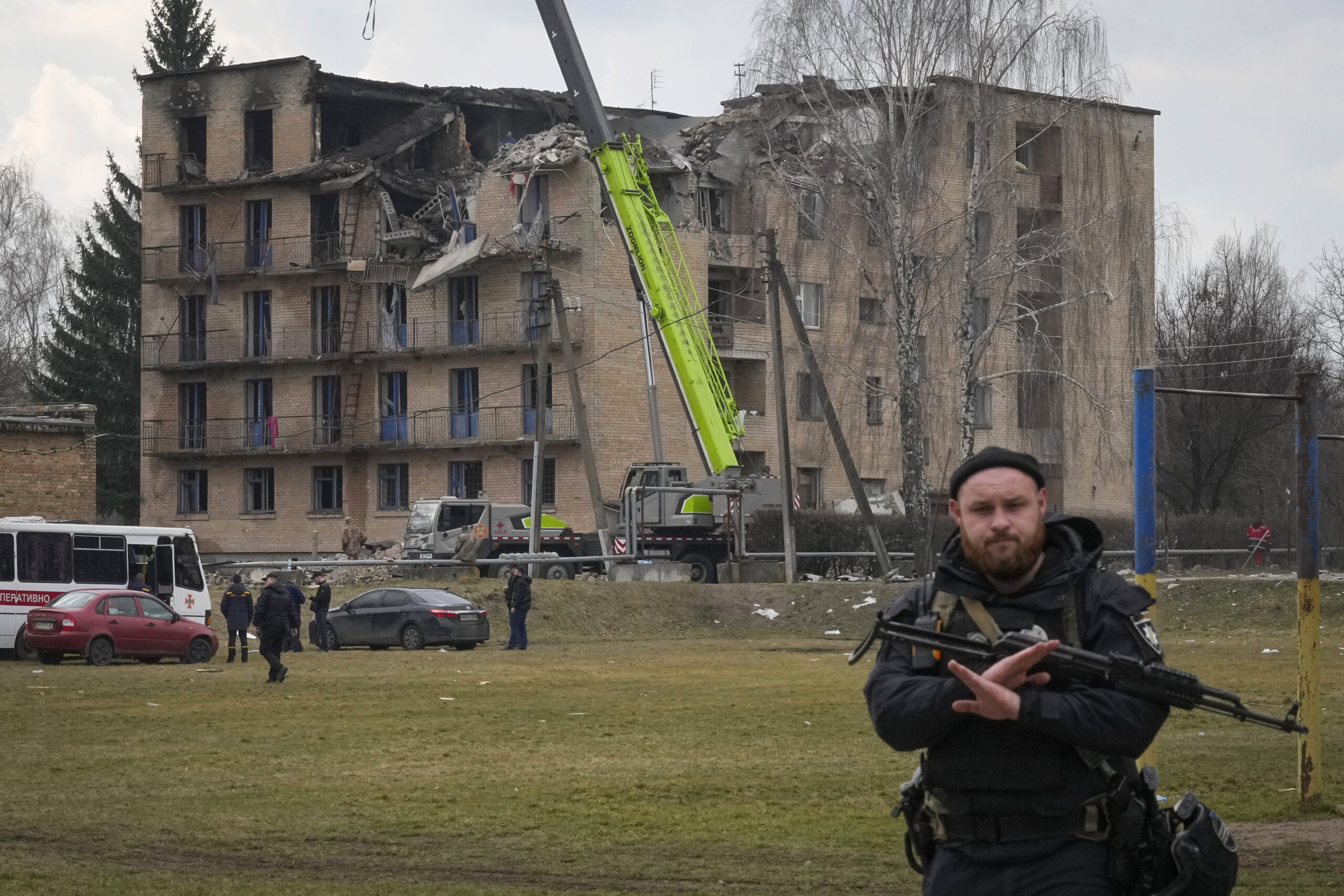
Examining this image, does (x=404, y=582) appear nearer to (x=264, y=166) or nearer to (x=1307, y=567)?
(x=264, y=166)

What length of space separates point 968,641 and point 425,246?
59.2 meters

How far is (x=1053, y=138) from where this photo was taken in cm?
4062

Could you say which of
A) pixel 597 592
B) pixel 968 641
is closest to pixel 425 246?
pixel 597 592

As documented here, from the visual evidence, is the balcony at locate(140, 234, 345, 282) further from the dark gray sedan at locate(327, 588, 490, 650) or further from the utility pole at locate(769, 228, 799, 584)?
the dark gray sedan at locate(327, 588, 490, 650)

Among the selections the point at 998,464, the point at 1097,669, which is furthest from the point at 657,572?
the point at 1097,669

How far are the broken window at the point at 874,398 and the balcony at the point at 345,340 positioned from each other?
18974 millimetres

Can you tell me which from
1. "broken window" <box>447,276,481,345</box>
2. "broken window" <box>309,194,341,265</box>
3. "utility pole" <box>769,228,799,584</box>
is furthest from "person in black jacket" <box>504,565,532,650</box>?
"broken window" <box>309,194,341,265</box>

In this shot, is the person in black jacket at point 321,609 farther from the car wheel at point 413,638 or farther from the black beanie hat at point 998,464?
the black beanie hat at point 998,464

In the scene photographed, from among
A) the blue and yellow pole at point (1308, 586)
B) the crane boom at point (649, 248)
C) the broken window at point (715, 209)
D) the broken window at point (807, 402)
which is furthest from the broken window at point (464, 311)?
the blue and yellow pole at point (1308, 586)

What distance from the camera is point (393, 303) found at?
207ft

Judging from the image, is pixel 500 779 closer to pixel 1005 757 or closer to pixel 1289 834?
pixel 1289 834

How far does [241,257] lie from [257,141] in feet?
15.4

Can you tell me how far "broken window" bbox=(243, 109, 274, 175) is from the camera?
65500 mm

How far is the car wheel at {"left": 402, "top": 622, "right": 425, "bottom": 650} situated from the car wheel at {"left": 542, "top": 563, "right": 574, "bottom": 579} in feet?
39.4
